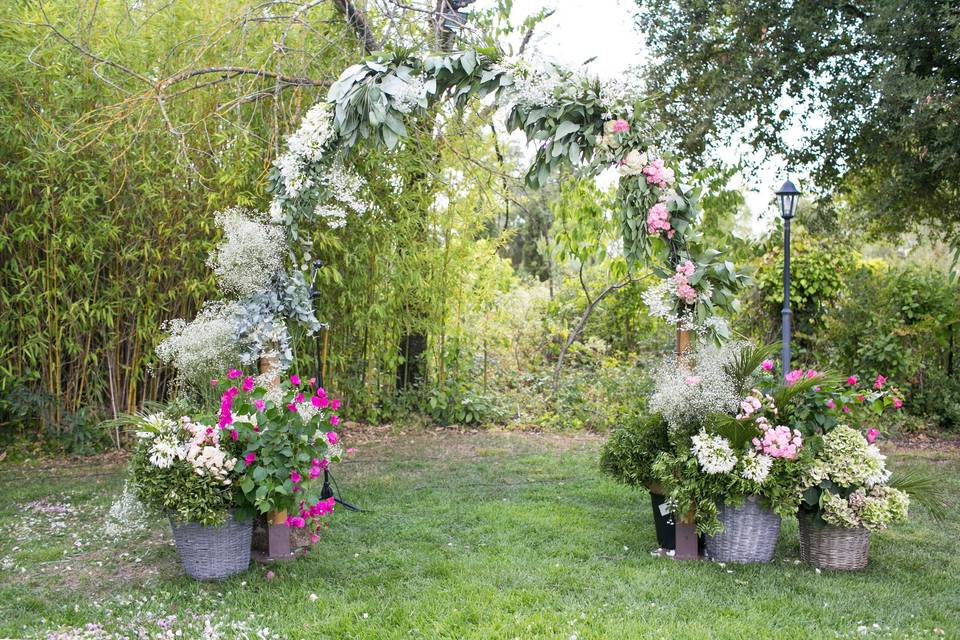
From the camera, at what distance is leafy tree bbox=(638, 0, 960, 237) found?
4590mm

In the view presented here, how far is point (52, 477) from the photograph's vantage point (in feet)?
14.6

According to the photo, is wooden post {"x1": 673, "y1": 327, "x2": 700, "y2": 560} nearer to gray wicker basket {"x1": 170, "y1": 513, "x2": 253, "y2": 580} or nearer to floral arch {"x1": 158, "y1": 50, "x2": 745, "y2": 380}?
floral arch {"x1": 158, "y1": 50, "x2": 745, "y2": 380}

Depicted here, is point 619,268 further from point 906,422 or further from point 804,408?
point 804,408

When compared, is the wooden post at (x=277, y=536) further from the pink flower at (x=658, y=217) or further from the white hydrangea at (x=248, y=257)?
the pink flower at (x=658, y=217)

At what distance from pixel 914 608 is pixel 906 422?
3.91 meters

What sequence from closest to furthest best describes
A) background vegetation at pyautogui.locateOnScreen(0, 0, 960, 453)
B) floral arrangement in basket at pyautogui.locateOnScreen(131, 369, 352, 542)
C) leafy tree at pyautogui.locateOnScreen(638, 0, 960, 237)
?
1. floral arrangement in basket at pyautogui.locateOnScreen(131, 369, 352, 542)
2. background vegetation at pyautogui.locateOnScreen(0, 0, 960, 453)
3. leafy tree at pyautogui.locateOnScreen(638, 0, 960, 237)

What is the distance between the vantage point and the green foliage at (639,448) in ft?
10.1

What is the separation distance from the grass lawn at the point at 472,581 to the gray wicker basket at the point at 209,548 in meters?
0.06

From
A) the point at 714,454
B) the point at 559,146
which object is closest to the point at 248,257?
the point at 559,146

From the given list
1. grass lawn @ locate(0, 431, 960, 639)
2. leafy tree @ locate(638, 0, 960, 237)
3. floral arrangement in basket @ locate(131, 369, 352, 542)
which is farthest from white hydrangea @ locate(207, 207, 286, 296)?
leafy tree @ locate(638, 0, 960, 237)

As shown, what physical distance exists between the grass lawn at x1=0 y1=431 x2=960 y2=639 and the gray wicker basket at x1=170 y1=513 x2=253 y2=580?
0.06 m

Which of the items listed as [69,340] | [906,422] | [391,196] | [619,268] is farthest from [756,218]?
[69,340]

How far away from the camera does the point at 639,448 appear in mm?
3078

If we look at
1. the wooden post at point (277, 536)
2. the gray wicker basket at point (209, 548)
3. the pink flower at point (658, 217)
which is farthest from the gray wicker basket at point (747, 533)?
the gray wicker basket at point (209, 548)
